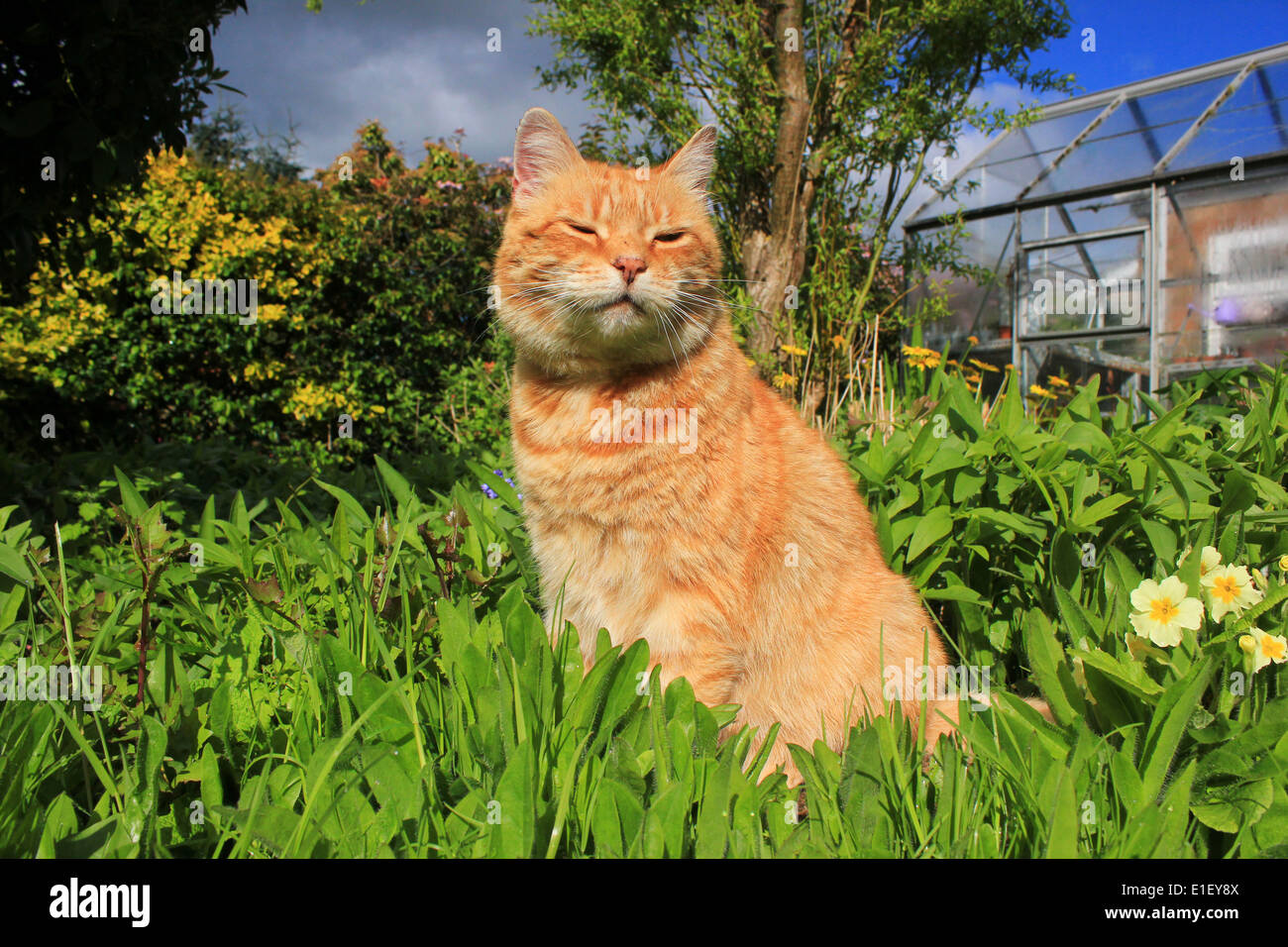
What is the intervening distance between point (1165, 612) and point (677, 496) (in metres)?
1.13

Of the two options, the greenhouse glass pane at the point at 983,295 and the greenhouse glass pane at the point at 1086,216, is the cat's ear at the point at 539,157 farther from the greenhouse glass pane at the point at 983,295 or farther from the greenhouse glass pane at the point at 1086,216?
the greenhouse glass pane at the point at 1086,216

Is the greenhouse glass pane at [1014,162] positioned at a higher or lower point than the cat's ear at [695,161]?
higher

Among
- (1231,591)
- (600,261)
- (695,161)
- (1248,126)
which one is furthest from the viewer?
(1248,126)

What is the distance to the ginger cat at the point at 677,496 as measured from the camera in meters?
2.04

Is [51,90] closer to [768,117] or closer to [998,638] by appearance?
[998,638]

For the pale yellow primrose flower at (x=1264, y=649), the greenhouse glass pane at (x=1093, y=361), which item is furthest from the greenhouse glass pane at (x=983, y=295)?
the pale yellow primrose flower at (x=1264, y=649)

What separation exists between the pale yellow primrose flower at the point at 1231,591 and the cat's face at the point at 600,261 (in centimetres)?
139

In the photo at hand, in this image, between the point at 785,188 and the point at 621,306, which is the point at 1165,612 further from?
the point at 785,188

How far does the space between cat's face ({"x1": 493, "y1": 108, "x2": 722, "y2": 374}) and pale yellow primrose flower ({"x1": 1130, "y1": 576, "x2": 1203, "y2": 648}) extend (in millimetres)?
1273

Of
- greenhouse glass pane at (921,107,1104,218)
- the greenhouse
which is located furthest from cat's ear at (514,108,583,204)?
greenhouse glass pane at (921,107,1104,218)

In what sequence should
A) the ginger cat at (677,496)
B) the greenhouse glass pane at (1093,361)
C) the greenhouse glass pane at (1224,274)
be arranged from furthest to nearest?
the greenhouse glass pane at (1093,361)
the greenhouse glass pane at (1224,274)
the ginger cat at (677,496)

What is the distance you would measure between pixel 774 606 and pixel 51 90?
3.11 metres

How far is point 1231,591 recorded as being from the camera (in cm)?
177

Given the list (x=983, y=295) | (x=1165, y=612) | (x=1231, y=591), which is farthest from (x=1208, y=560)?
(x=983, y=295)
